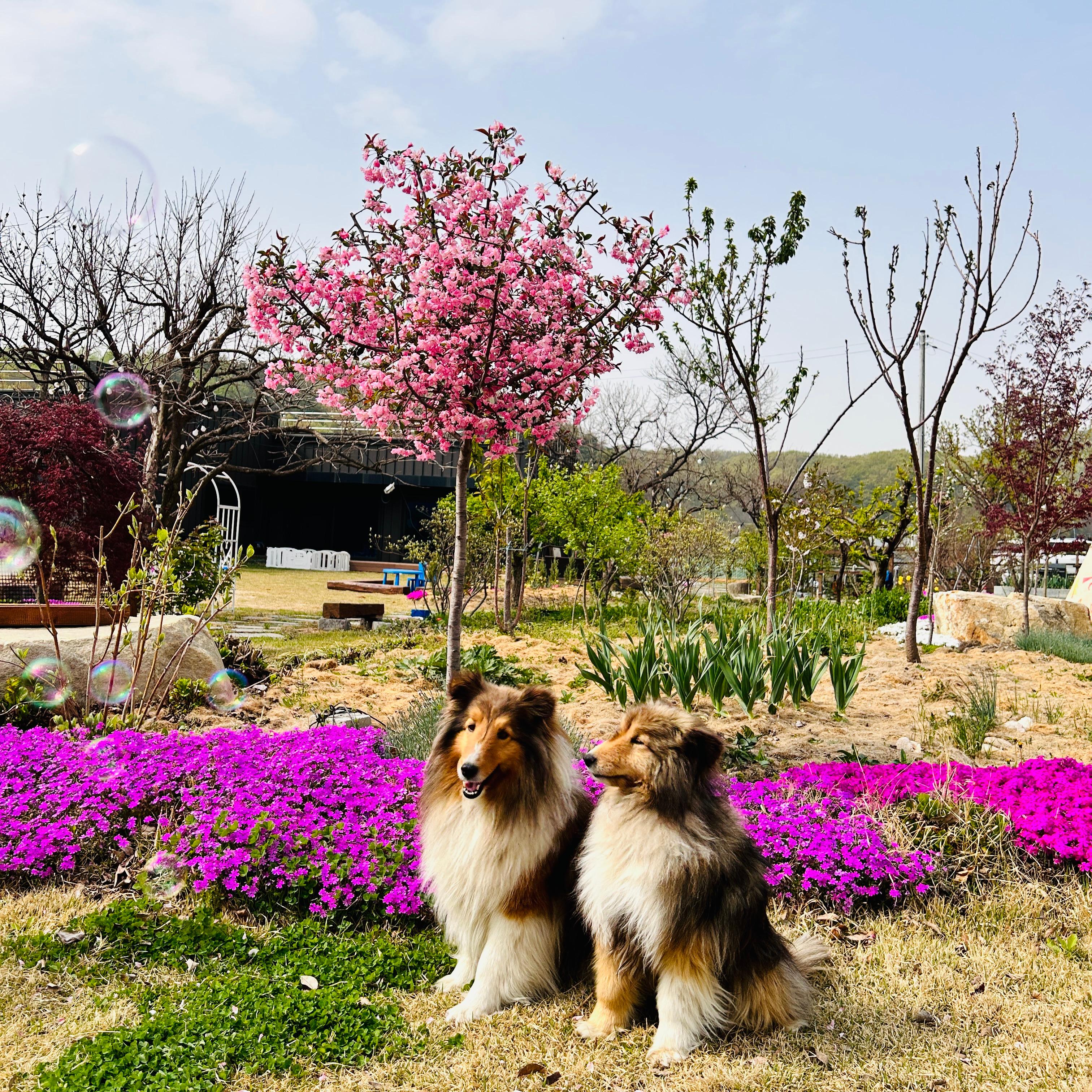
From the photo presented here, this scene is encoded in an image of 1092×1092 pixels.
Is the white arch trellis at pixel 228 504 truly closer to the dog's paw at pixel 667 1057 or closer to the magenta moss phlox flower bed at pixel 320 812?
the magenta moss phlox flower bed at pixel 320 812

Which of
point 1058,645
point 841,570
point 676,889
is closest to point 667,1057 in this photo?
point 676,889

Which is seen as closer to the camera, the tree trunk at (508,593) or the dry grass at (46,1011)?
the dry grass at (46,1011)

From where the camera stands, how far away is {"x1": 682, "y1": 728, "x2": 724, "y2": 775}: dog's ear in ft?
8.54

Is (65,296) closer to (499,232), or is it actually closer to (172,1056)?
(499,232)

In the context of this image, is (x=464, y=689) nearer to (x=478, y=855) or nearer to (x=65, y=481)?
(x=478, y=855)

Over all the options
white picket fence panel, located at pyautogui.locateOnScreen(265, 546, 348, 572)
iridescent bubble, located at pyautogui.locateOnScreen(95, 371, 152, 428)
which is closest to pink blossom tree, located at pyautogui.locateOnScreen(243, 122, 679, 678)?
iridescent bubble, located at pyautogui.locateOnScreen(95, 371, 152, 428)

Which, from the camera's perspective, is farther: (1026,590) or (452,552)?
(452,552)

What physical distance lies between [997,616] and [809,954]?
35.8 ft

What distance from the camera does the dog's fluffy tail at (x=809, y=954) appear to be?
3.08 metres

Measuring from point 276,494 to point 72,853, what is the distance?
2929cm

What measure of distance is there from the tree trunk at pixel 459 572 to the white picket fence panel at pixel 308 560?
22.4 m

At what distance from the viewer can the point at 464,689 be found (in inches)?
117

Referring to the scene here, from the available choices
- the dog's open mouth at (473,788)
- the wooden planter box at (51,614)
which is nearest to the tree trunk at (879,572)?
the wooden planter box at (51,614)

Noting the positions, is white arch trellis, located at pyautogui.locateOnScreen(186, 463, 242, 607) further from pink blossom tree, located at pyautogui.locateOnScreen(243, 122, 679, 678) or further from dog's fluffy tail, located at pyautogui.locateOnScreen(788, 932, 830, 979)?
dog's fluffy tail, located at pyautogui.locateOnScreen(788, 932, 830, 979)
